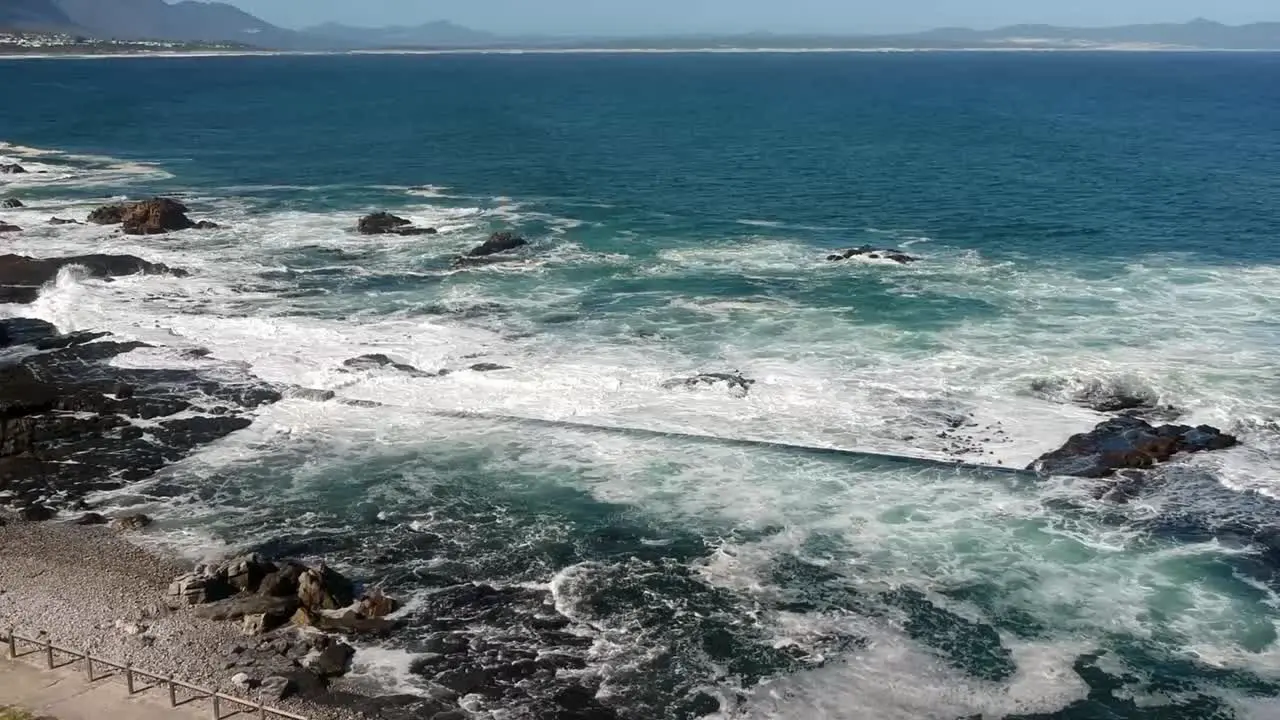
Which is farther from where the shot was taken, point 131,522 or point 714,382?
point 714,382

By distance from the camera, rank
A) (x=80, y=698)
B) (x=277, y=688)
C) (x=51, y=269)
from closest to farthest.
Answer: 1. (x=80, y=698)
2. (x=277, y=688)
3. (x=51, y=269)

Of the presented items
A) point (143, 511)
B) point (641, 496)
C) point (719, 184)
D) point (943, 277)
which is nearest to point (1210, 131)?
point (719, 184)

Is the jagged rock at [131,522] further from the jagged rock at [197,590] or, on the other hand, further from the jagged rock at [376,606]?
the jagged rock at [376,606]

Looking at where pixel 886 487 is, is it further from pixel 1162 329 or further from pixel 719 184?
pixel 719 184

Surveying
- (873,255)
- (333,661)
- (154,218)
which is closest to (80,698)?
(333,661)

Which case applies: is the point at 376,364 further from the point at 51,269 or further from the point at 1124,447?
the point at 1124,447
